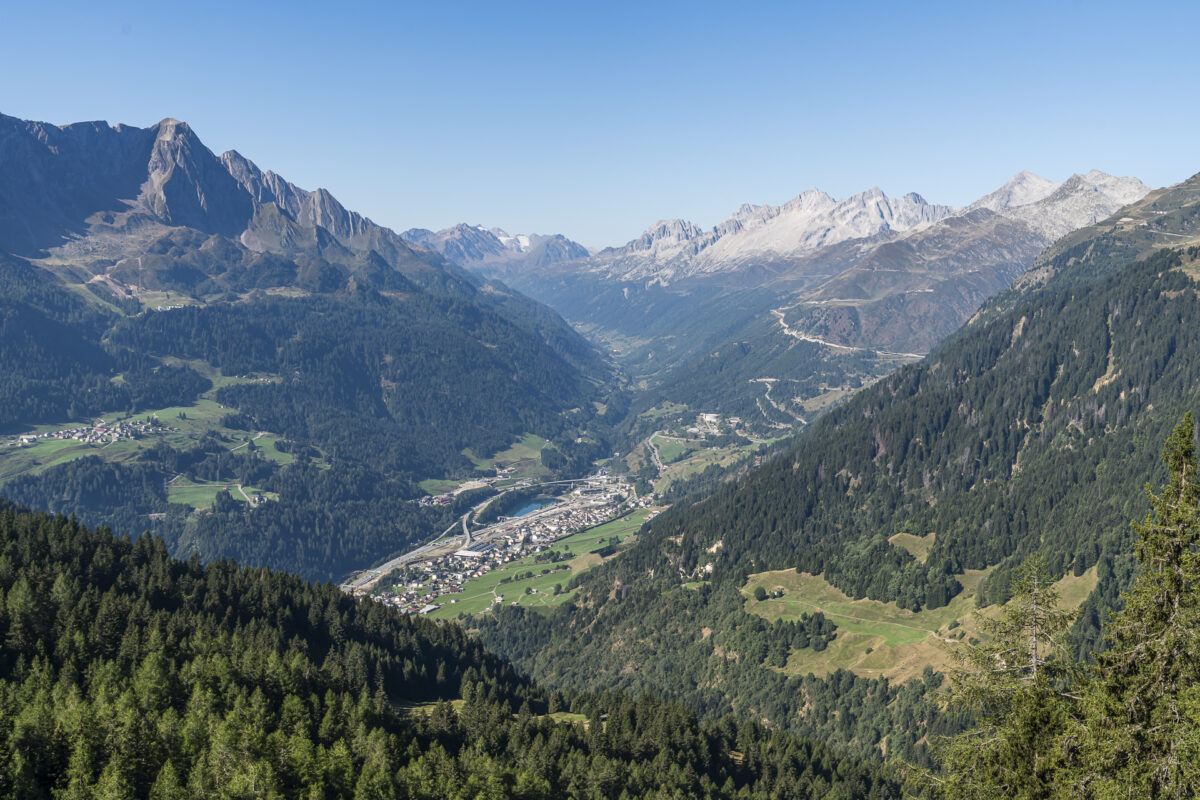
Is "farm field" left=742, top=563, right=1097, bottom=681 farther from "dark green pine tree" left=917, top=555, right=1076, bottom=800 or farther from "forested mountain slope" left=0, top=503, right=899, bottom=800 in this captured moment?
"dark green pine tree" left=917, top=555, right=1076, bottom=800

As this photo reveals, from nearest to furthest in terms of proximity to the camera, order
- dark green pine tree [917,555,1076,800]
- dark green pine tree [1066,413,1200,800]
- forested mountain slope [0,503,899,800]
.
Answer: dark green pine tree [1066,413,1200,800], dark green pine tree [917,555,1076,800], forested mountain slope [0,503,899,800]

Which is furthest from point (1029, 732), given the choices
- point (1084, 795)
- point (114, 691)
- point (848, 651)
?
point (848, 651)

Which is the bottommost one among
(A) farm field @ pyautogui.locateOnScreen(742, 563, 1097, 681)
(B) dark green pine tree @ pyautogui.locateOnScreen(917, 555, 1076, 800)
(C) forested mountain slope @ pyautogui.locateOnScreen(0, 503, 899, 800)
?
(A) farm field @ pyautogui.locateOnScreen(742, 563, 1097, 681)

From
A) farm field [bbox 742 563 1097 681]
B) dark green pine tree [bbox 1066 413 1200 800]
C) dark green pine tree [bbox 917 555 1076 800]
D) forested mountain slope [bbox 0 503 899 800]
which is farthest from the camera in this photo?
farm field [bbox 742 563 1097 681]

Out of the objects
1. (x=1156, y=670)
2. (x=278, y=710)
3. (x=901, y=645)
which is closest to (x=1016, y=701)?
(x=1156, y=670)

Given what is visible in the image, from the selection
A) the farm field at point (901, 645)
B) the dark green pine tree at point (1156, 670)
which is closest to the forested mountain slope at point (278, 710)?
the farm field at point (901, 645)

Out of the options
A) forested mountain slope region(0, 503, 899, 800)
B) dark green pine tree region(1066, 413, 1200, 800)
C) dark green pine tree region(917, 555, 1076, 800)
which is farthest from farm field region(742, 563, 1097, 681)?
→ dark green pine tree region(1066, 413, 1200, 800)

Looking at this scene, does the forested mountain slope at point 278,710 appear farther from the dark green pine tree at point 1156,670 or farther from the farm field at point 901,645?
the dark green pine tree at point 1156,670
